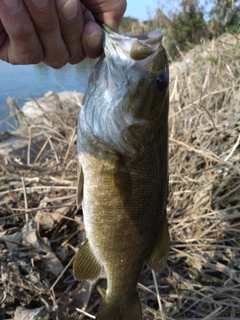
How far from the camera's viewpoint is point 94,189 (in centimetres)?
172

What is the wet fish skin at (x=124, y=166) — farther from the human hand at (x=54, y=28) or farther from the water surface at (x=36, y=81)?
the water surface at (x=36, y=81)

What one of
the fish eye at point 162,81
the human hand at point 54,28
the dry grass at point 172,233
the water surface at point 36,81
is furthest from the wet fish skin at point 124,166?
the water surface at point 36,81

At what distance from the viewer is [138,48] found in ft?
4.57

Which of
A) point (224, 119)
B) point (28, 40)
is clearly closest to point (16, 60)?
point (28, 40)

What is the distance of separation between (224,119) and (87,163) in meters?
2.71

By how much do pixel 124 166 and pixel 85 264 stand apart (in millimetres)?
695

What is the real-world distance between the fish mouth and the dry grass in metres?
1.51

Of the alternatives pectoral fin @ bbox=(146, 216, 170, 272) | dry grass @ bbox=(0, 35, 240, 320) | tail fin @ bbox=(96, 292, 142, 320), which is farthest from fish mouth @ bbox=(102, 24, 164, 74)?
dry grass @ bbox=(0, 35, 240, 320)

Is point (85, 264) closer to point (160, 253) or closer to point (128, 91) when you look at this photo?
point (160, 253)

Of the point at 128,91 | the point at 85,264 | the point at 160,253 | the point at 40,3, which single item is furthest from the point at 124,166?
the point at 40,3

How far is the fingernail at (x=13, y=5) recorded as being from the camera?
1241mm

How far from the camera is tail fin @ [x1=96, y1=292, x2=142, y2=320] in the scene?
6.21 ft

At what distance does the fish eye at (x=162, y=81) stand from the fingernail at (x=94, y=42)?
12.3 inches

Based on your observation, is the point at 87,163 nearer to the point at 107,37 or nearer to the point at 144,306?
the point at 107,37
